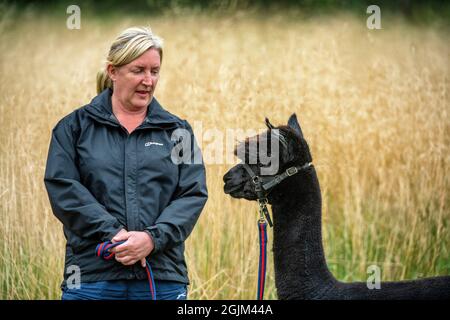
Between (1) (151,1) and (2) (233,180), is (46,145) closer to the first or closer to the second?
(2) (233,180)

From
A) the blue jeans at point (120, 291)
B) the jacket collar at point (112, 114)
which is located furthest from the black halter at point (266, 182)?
the blue jeans at point (120, 291)

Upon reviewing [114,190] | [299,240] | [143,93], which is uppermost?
[143,93]

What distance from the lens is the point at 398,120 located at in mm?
6762

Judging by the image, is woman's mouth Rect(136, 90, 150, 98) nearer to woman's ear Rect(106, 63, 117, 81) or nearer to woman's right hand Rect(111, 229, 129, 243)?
woman's ear Rect(106, 63, 117, 81)

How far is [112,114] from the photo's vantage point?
3.25 meters

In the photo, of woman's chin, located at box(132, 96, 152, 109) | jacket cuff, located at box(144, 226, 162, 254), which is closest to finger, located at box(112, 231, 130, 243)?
jacket cuff, located at box(144, 226, 162, 254)

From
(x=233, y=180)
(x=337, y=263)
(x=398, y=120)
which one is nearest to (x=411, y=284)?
(x=233, y=180)

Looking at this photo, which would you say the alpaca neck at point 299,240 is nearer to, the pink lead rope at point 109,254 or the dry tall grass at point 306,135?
the pink lead rope at point 109,254

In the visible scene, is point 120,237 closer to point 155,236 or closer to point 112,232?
point 112,232

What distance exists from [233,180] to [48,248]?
2191 millimetres

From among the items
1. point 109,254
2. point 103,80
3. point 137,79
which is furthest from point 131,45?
point 109,254

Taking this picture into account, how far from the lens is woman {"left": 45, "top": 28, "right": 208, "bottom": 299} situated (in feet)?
10.0

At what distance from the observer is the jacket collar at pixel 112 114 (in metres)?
3.21

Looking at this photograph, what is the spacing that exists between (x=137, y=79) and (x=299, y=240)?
1.33 m
